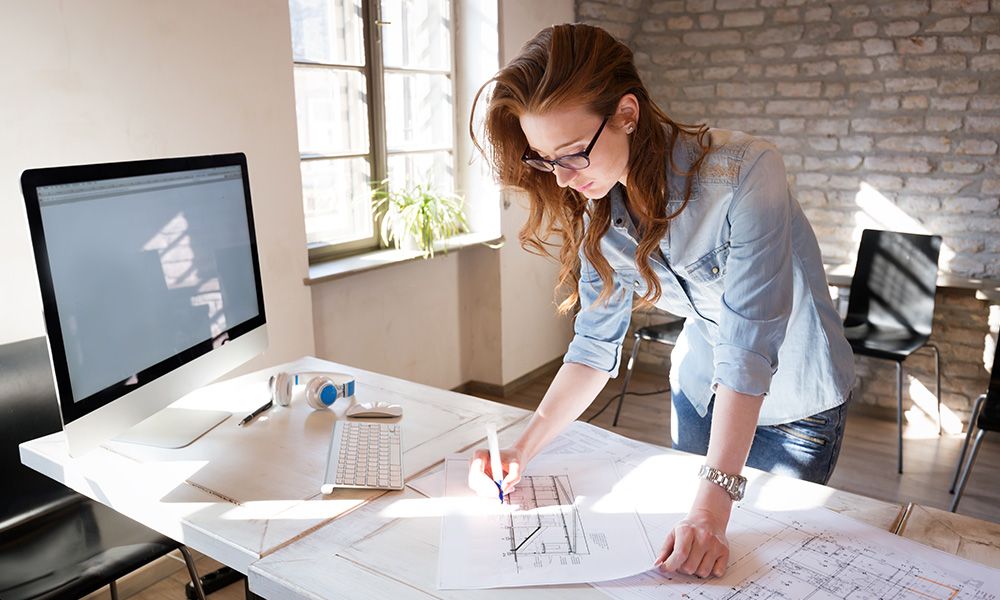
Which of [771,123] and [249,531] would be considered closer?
[249,531]

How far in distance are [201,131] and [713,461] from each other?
1.97m

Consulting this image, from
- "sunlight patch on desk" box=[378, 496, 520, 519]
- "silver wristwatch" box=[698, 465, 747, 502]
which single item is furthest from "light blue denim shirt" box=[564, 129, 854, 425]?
"sunlight patch on desk" box=[378, 496, 520, 519]

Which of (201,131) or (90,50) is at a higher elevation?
(90,50)

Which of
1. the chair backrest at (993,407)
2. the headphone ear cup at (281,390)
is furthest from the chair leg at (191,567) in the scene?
the chair backrest at (993,407)

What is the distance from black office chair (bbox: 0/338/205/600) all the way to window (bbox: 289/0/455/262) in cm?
149

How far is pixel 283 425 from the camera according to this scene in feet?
5.30

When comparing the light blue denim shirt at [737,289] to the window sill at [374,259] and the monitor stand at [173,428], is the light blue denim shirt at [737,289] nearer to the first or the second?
the monitor stand at [173,428]

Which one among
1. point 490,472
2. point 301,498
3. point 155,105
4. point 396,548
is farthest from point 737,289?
point 155,105

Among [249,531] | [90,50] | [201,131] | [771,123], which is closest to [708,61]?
[771,123]

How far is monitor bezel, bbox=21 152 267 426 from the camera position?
1.21 m

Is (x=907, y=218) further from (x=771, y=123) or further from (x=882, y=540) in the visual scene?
(x=882, y=540)

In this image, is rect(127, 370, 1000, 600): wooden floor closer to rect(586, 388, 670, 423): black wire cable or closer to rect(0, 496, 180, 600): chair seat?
rect(586, 388, 670, 423): black wire cable

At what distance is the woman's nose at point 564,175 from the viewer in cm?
125

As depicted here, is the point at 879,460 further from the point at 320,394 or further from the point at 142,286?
the point at 142,286
